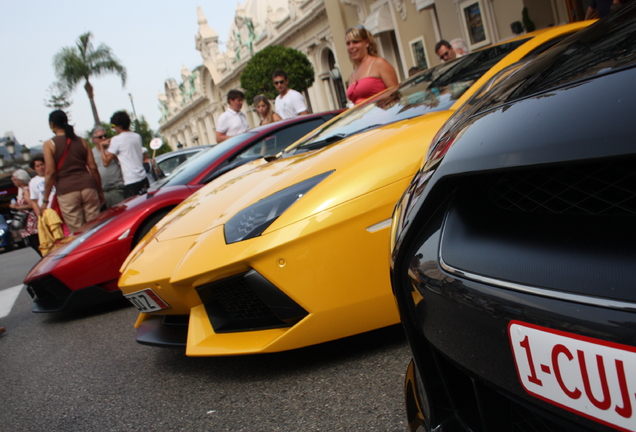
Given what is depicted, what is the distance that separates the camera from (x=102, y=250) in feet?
13.4

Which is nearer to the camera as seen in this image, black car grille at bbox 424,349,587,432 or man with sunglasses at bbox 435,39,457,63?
black car grille at bbox 424,349,587,432

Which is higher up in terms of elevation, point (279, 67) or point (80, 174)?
point (279, 67)

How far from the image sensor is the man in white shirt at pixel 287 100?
6.89 metres

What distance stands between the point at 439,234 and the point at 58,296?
3628mm

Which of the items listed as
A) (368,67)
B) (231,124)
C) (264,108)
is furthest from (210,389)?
(264,108)

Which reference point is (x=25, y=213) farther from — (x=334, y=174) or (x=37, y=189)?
(x=334, y=174)

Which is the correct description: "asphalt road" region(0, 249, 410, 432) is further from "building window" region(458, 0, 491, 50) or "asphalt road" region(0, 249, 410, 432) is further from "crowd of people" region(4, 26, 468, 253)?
"building window" region(458, 0, 491, 50)

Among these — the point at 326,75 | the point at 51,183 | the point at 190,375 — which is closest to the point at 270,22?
the point at 326,75

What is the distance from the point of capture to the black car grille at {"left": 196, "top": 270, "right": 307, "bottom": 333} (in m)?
2.13

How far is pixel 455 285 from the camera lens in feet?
3.51

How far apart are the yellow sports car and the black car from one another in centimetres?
77

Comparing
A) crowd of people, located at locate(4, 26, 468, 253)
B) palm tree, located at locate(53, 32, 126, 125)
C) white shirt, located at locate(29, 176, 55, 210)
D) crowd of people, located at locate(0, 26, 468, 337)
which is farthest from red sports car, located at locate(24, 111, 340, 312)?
palm tree, located at locate(53, 32, 126, 125)

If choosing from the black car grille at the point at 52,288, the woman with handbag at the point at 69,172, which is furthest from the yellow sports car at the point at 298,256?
the woman with handbag at the point at 69,172

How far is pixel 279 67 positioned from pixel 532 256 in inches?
1027
